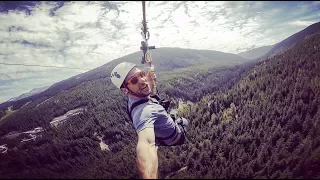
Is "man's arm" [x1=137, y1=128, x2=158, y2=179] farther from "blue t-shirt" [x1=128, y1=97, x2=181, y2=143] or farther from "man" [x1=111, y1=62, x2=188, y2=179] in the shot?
"blue t-shirt" [x1=128, y1=97, x2=181, y2=143]

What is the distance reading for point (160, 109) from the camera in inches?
137

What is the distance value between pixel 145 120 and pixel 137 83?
1.23 m

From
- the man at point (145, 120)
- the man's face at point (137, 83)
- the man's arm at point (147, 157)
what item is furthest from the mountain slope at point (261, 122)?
the man's arm at point (147, 157)

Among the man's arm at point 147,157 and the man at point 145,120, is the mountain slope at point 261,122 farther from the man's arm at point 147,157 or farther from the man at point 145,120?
the man's arm at point 147,157

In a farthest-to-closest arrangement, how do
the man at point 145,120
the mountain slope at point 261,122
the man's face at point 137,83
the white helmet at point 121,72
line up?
1. the mountain slope at point 261,122
2. the white helmet at point 121,72
3. the man's face at point 137,83
4. the man at point 145,120

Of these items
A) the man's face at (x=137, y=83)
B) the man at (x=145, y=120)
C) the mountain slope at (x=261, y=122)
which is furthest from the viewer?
the mountain slope at (x=261, y=122)

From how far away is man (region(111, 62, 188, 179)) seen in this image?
2.31 m

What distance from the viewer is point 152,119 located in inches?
120

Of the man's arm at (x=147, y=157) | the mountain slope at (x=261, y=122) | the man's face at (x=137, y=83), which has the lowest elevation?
the mountain slope at (x=261, y=122)

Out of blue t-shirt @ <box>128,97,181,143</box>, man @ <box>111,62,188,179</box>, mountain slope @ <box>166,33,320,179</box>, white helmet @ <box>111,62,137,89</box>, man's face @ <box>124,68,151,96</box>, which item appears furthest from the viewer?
mountain slope @ <box>166,33,320,179</box>

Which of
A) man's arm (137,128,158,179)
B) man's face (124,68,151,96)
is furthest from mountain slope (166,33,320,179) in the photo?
man's arm (137,128,158,179)

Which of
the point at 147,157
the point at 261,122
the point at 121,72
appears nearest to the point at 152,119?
the point at 147,157

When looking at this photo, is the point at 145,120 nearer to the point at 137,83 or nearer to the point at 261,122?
the point at 137,83

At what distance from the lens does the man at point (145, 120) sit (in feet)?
7.57
